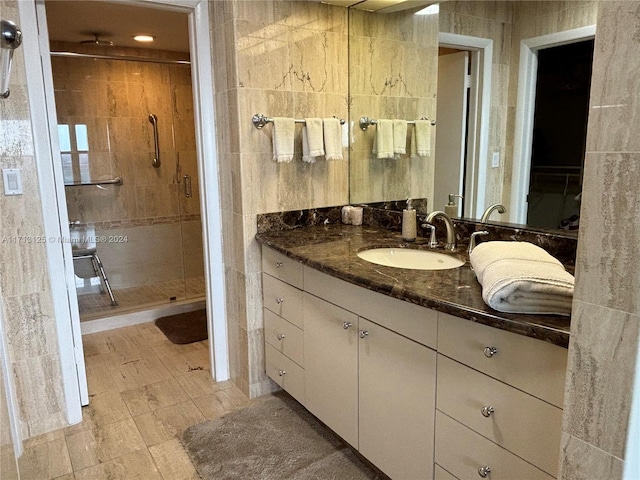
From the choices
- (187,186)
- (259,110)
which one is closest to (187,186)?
(187,186)

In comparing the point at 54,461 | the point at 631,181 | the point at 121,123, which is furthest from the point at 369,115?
the point at 121,123

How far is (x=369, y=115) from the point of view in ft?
8.38

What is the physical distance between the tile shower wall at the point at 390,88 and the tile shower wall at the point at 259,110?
0.29 feet

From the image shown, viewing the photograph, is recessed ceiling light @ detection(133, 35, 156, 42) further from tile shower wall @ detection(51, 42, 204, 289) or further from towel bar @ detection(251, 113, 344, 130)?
towel bar @ detection(251, 113, 344, 130)

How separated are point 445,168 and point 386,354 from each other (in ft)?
3.14

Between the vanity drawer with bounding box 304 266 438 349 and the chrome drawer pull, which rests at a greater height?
the vanity drawer with bounding box 304 266 438 349

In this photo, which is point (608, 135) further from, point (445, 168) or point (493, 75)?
point (445, 168)

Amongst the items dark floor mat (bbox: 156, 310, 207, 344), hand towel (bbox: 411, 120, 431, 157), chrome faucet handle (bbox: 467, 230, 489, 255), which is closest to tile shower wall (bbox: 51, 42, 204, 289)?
dark floor mat (bbox: 156, 310, 207, 344)

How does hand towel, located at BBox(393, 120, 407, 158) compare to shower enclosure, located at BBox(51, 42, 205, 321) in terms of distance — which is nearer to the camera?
hand towel, located at BBox(393, 120, 407, 158)

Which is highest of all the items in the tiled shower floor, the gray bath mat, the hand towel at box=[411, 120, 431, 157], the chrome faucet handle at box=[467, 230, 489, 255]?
the hand towel at box=[411, 120, 431, 157]

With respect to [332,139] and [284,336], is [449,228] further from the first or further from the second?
[284,336]

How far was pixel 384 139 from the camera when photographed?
98.5 inches

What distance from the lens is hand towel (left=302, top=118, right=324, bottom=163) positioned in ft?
7.75

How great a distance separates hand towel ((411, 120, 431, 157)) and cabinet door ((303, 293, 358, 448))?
90 cm
